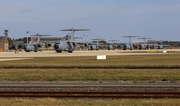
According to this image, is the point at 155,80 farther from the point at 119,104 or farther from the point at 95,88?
the point at 119,104

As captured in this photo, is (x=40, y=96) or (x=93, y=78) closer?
(x=40, y=96)

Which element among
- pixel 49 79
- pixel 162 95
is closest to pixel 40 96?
pixel 162 95

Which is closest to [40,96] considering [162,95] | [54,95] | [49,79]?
[54,95]

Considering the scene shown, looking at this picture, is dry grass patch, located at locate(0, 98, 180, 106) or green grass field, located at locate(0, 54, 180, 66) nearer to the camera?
dry grass patch, located at locate(0, 98, 180, 106)

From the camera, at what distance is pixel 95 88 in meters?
24.6

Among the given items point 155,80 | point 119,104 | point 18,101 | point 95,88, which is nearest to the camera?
point 119,104

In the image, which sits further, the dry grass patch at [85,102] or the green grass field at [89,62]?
the green grass field at [89,62]

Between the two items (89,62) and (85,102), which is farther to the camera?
(89,62)

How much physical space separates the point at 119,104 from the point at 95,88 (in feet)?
23.6

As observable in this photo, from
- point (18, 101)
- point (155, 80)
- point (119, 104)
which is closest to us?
point (119, 104)

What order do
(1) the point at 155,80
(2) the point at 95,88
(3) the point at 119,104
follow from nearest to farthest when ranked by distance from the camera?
(3) the point at 119,104, (2) the point at 95,88, (1) the point at 155,80

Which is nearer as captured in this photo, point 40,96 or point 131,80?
point 40,96

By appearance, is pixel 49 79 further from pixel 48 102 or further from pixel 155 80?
pixel 48 102

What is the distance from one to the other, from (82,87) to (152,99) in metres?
7.02
